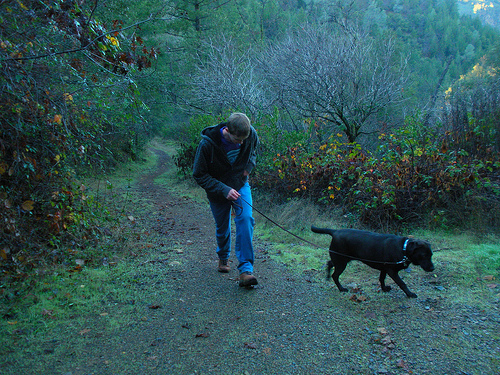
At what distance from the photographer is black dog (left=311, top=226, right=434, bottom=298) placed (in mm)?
3688

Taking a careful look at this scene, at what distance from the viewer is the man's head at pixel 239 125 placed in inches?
152

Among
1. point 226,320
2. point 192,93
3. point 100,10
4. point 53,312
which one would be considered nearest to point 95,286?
point 53,312

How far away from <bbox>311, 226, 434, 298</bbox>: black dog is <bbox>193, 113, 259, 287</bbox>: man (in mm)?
944

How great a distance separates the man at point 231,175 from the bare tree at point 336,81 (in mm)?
9170

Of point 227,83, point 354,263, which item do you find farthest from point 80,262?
point 227,83

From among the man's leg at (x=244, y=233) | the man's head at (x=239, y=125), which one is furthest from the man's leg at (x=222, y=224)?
the man's head at (x=239, y=125)

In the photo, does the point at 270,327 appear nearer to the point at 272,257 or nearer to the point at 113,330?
the point at 113,330

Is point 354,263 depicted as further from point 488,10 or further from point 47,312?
point 488,10

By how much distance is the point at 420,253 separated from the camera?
3.66m

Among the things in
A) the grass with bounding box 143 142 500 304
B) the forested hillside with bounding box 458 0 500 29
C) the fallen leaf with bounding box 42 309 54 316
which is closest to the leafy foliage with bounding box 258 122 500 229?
the grass with bounding box 143 142 500 304

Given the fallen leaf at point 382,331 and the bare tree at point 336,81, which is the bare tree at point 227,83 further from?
the fallen leaf at point 382,331

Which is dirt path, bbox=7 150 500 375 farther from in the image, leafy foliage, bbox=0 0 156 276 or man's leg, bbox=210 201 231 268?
leafy foliage, bbox=0 0 156 276

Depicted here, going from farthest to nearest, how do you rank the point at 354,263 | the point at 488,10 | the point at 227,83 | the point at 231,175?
the point at 488,10, the point at 227,83, the point at 354,263, the point at 231,175

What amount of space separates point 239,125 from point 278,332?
2072 millimetres
